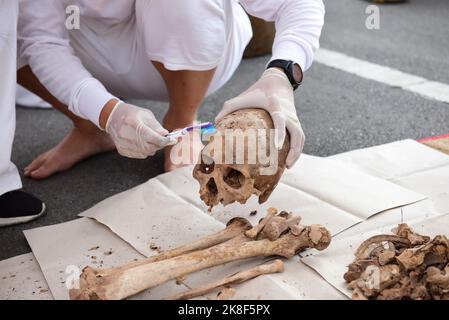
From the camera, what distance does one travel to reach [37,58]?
1521mm

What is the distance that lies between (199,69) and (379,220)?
60 centimetres

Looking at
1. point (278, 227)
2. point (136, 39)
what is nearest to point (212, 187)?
point (278, 227)

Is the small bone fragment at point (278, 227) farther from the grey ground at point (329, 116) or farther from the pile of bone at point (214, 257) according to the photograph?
the grey ground at point (329, 116)

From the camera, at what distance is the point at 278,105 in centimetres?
122

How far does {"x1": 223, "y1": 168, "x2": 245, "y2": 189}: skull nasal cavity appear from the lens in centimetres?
116

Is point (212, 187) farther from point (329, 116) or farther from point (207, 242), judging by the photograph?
point (329, 116)

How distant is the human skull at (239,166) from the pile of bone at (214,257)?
0.08 m

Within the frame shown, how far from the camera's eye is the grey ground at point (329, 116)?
1.67 m

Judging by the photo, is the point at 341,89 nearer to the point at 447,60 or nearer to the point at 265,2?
the point at 447,60

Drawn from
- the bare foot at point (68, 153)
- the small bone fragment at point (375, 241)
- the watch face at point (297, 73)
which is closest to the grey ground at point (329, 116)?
the bare foot at point (68, 153)

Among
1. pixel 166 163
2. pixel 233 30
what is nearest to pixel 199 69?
pixel 233 30

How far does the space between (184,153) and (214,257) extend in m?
0.63

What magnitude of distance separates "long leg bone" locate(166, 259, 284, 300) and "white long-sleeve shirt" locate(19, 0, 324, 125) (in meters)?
0.50

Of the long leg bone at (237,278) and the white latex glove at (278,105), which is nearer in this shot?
the long leg bone at (237,278)
